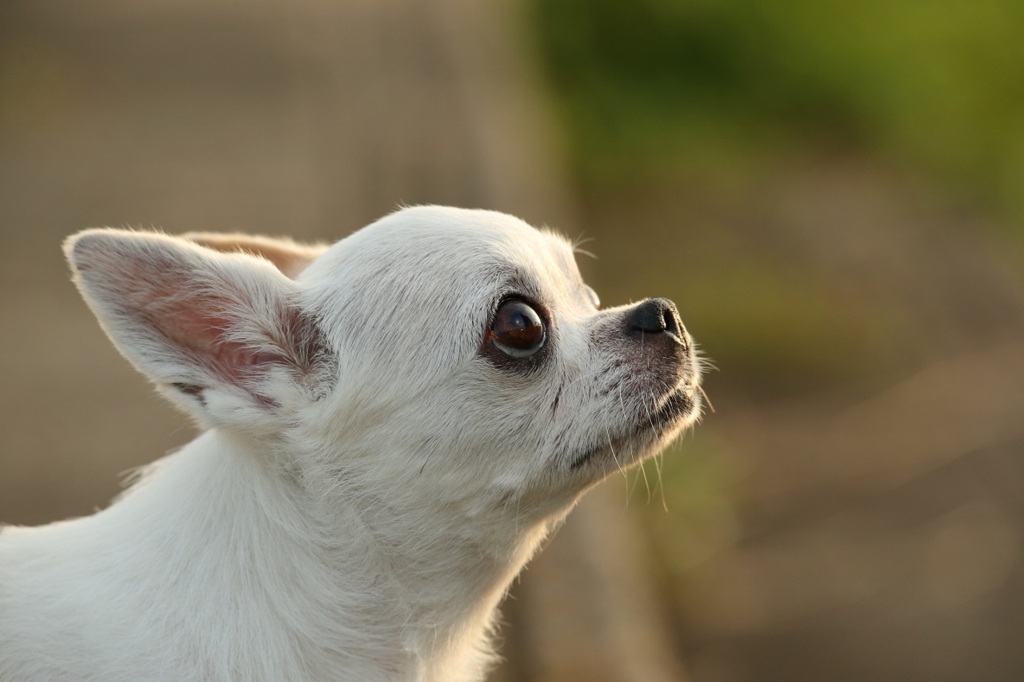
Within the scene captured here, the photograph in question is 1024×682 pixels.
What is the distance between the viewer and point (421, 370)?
317 centimetres

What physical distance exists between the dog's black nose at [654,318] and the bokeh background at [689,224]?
Answer: 84.7 inches

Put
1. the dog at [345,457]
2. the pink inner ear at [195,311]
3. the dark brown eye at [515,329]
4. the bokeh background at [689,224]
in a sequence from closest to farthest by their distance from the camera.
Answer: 1. the pink inner ear at [195,311]
2. the dog at [345,457]
3. the dark brown eye at [515,329]
4. the bokeh background at [689,224]

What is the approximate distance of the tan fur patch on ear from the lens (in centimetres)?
365

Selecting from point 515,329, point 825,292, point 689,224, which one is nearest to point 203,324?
point 515,329

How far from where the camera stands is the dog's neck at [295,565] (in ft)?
10.1

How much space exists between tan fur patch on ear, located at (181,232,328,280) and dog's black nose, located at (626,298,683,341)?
1.19m

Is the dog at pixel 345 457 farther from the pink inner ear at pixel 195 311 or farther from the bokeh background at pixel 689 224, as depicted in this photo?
the bokeh background at pixel 689 224

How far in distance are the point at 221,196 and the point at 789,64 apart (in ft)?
22.1

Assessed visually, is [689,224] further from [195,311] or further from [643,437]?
[195,311]

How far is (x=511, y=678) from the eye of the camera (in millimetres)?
5016

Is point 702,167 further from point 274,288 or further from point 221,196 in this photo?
point 274,288

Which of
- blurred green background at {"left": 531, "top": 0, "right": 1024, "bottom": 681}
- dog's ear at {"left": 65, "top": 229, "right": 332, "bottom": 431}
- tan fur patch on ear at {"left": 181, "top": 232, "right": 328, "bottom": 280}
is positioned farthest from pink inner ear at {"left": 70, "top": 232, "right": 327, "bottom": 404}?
blurred green background at {"left": 531, "top": 0, "right": 1024, "bottom": 681}

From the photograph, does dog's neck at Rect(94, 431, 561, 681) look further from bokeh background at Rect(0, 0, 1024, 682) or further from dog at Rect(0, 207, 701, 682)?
bokeh background at Rect(0, 0, 1024, 682)

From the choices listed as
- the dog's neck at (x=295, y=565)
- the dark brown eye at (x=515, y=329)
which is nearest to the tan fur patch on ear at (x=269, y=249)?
the dog's neck at (x=295, y=565)
